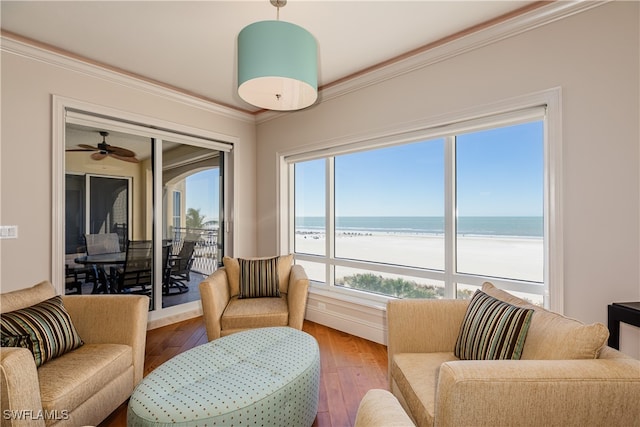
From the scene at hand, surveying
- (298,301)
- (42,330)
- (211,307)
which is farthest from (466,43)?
(42,330)

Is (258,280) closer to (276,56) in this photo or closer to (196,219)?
(196,219)

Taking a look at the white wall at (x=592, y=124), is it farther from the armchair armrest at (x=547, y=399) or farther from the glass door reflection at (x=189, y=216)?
the glass door reflection at (x=189, y=216)

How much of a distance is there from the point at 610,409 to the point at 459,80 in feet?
7.33

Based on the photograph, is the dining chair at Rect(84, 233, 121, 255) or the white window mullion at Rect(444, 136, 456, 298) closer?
the white window mullion at Rect(444, 136, 456, 298)

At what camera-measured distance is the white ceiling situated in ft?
6.70

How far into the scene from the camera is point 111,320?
1.95 meters

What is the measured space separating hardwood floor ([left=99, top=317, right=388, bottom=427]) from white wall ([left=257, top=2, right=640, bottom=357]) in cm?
144

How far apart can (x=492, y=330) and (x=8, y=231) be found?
340cm

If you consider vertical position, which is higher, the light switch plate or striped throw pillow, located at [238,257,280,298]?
the light switch plate

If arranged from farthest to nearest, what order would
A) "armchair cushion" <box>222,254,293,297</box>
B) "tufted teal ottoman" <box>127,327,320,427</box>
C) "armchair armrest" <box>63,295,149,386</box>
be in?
"armchair cushion" <box>222,254,293,297</box> < "armchair armrest" <box>63,295,149,386</box> < "tufted teal ottoman" <box>127,327,320,427</box>

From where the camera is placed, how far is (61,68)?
2.63 meters

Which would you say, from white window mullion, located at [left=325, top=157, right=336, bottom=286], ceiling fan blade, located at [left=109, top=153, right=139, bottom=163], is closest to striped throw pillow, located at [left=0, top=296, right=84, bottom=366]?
ceiling fan blade, located at [left=109, top=153, right=139, bottom=163]

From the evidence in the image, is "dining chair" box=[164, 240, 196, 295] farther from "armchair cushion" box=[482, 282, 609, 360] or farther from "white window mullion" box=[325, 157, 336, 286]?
"armchair cushion" box=[482, 282, 609, 360]

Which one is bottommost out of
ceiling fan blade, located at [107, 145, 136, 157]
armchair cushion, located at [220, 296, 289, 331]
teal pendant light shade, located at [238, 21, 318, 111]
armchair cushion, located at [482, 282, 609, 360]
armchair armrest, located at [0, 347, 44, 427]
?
armchair cushion, located at [220, 296, 289, 331]
